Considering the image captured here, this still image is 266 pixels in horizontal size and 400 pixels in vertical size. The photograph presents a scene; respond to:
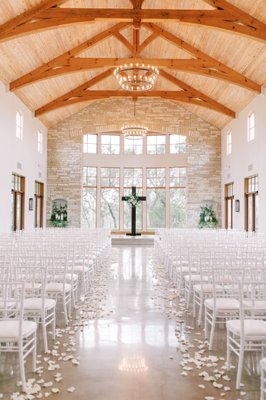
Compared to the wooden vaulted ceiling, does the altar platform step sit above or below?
below

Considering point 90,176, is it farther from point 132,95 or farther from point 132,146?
point 132,95

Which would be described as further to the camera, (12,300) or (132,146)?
(132,146)

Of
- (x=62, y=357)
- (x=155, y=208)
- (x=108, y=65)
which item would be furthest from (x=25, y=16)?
(x=155, y=208)

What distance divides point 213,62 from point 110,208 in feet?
31.7

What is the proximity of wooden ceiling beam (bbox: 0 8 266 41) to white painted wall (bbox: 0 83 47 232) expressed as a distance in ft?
10.7

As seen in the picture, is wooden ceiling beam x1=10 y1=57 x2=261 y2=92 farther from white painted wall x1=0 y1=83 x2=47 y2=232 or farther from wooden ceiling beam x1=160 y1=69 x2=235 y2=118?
wooden ceiling beam x1=160 y1=69 x2=235 y2=118

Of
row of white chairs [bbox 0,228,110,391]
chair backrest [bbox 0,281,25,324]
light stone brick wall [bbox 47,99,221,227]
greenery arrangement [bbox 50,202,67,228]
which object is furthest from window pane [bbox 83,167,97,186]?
chair backrest [bbox 0,281,25,324]

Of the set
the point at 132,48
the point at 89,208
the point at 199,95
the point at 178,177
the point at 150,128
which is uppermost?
the point at 132,48

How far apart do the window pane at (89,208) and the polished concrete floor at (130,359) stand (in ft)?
44.2

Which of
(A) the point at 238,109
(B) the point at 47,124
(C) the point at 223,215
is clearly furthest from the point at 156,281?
(B) the point at 47,124

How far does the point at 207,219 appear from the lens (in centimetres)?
1789

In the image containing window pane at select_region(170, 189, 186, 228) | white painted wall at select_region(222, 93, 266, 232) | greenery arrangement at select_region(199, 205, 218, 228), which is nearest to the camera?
white painted wall at select_region(222, 93, 266, 232)

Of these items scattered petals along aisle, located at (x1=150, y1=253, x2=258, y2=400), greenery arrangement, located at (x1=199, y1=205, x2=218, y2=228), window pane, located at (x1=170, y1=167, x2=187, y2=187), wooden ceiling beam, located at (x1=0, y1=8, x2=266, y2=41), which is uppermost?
wooden ceiling beam, located at (x1=0, y1=8, x2=266, y2=41)

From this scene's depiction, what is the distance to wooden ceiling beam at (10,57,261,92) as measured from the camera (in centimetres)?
1210
